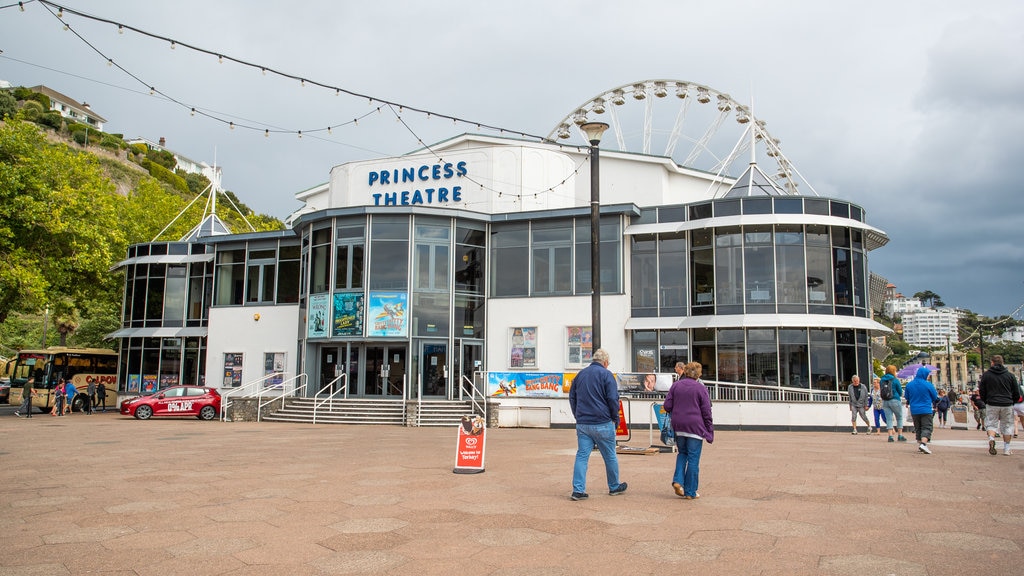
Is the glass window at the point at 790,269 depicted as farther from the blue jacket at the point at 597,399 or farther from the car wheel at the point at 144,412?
the car wheel at the point at 144,412

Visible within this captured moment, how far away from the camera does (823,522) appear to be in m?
7.22

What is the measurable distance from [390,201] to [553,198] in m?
6.68

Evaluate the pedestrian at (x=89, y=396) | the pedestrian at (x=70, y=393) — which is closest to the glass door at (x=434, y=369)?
the pedestrian at (x=89, y=396)

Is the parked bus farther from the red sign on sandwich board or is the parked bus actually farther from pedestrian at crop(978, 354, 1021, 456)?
pedestrian at crop(978, 354, 1021, 456)

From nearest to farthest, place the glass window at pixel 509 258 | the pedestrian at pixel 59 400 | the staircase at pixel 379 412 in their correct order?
the staircase at pixel 379 412, the glass window at pixel 509 258, the pedestrian at pixel 59 400

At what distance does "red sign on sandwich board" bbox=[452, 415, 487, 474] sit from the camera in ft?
36.9

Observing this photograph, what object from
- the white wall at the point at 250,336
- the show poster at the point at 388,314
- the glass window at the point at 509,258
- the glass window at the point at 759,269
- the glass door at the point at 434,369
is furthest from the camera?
the white wall at the point at 250,336

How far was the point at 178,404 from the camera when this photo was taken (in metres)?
27.7

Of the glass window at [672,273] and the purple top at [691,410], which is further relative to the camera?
the glass window at [672,273]

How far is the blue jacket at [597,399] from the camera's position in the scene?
887 centimetres

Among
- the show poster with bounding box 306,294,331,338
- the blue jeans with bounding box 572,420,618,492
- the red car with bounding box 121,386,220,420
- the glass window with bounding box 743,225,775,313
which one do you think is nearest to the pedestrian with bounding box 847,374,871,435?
the glass window with bounding box 743,225,775,313

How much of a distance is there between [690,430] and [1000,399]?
7.96 metres

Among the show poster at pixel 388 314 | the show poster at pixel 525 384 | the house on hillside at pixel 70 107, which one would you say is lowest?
the show poster at pixel 525 384

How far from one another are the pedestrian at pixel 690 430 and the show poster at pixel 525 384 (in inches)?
598
